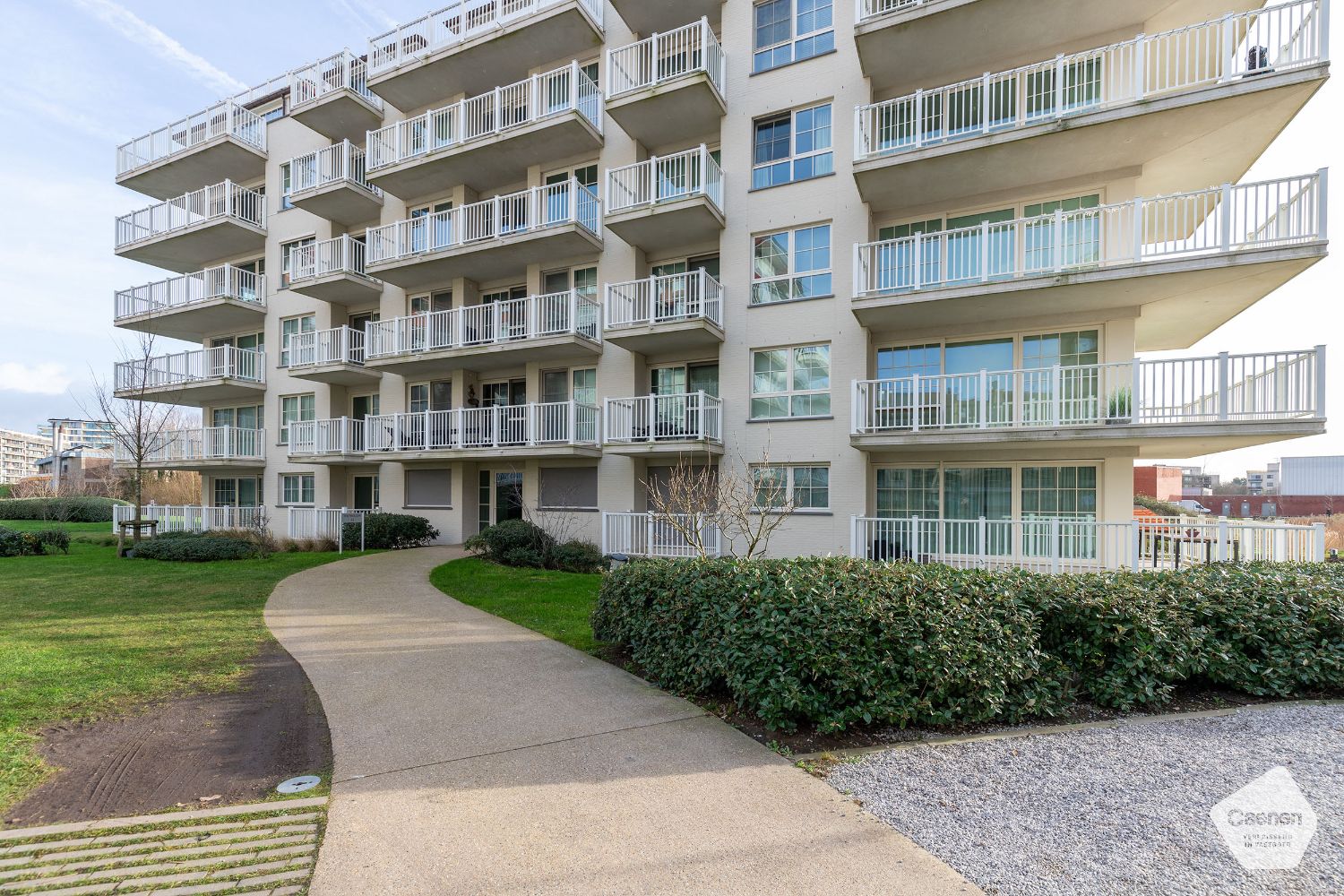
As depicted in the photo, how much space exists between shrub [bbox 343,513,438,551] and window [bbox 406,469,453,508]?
1.05 m

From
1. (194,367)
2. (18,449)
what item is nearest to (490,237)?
(194,367)

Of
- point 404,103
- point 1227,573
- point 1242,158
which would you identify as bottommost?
point 1227,573

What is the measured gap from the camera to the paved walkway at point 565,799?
10.1 feet

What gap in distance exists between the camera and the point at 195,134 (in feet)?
75.0

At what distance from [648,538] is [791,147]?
1021 centimetres

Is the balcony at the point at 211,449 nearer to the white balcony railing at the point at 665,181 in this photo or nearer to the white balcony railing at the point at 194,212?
the white balcony railing at the point at 194,212

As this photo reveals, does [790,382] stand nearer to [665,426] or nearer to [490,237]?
[665,426]

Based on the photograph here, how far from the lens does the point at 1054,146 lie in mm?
11531

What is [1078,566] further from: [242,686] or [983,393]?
[242,686]

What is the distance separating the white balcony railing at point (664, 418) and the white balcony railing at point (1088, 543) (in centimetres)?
427

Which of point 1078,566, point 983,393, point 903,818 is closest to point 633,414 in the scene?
point 983,393

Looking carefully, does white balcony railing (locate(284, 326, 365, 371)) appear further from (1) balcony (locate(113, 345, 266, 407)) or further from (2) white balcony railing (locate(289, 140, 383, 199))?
(2) white balcony railing (locate(289, 140, 383, 199))

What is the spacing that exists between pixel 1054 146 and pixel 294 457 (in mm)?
22202

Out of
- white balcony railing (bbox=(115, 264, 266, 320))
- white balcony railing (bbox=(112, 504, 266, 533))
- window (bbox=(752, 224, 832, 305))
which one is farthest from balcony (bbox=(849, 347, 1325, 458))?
white balcony railing (bbox=(115, 264, 266, 320))
